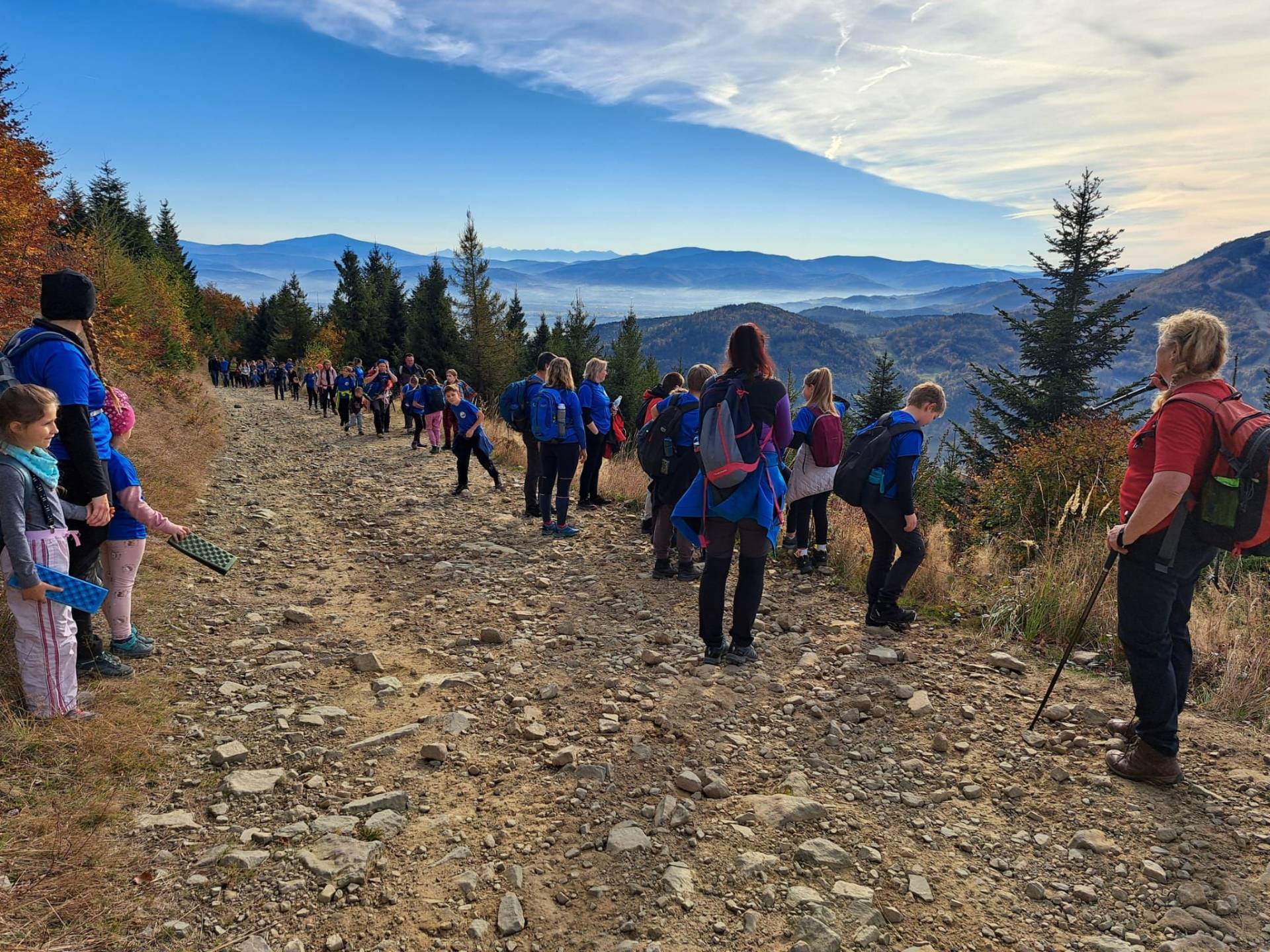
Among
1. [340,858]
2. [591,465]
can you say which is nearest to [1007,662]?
[340,858]

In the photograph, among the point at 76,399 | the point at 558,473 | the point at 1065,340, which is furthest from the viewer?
the point at 1065,340

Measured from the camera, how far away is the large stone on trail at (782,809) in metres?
3.26

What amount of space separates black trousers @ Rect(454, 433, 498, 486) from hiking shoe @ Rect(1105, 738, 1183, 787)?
361 inches

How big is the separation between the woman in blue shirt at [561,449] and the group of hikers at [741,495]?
1.33 metres

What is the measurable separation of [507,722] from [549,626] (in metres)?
1.57

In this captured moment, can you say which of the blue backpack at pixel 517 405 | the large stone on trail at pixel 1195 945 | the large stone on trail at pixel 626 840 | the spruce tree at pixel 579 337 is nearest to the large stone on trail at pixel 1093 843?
the large stone on trail at pixel 1195 945

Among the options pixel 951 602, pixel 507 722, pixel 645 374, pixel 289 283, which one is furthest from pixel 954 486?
pixel 289 283

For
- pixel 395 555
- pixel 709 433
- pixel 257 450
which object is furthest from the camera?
pixel 257 450

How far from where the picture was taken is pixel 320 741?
12.5 ft

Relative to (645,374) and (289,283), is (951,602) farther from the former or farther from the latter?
(289,283)

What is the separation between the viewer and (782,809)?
3.32m

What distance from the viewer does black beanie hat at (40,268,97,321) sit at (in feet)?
12.6

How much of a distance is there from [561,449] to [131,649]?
4853mm

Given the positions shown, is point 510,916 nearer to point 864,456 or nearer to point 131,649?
point 131,649
